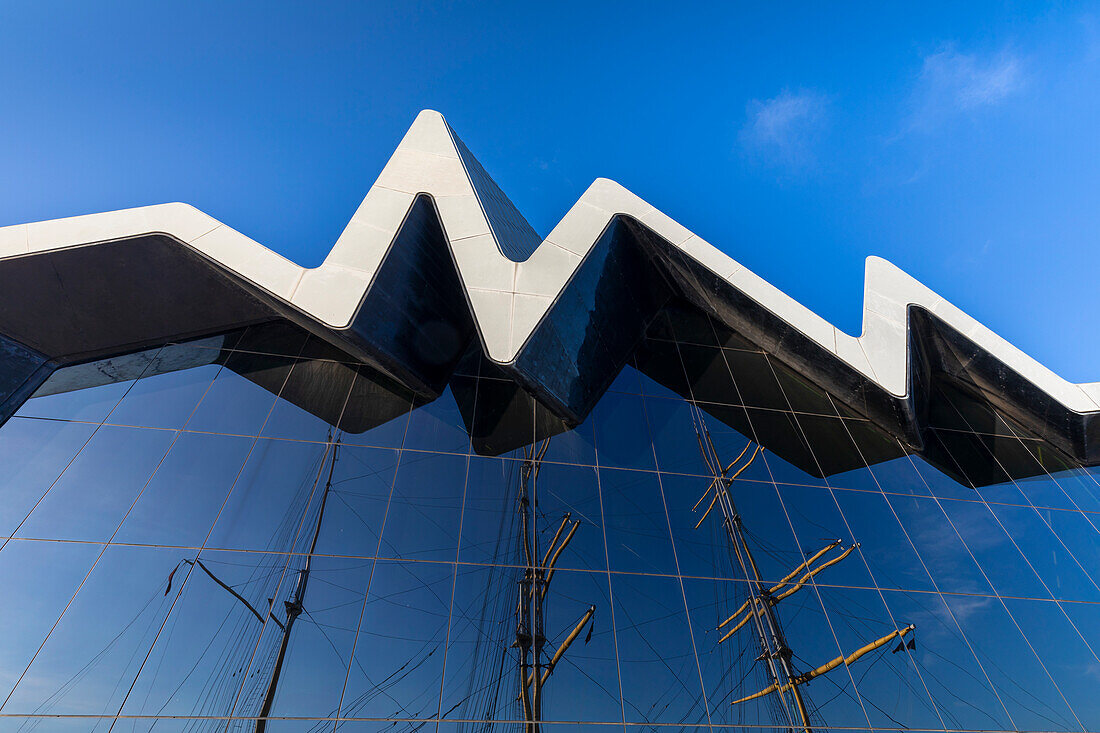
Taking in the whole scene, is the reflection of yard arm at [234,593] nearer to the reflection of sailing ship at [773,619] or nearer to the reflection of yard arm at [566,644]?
the reflection of yard arm at [566,644]

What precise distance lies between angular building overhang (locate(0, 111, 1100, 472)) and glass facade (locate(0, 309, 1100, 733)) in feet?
2.46

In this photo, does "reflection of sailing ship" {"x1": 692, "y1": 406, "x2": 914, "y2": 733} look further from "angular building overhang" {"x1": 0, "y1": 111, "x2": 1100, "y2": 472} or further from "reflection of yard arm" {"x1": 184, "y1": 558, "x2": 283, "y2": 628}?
"reflection of yard arm" {"x1": 184, "y1": 558, "x2": 283, "y2": 628}

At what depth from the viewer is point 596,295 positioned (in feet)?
41.0

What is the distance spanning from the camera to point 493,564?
8281mm

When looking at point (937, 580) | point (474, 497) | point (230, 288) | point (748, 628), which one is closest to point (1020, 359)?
point (937, 580)

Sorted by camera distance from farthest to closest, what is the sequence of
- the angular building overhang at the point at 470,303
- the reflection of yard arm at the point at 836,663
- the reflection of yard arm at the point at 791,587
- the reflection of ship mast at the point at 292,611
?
the angular building overhang at the point at 470,303 → the reflection of yard arm at the point at 791,587 → the reflection of yard arm at the point at 836,663 → the reflection of ship mast at the point at 292,611

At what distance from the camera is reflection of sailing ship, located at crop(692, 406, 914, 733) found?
7922 mm

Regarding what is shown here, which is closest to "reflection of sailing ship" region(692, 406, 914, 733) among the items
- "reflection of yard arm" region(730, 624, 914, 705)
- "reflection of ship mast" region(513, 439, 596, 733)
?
"reflection of yard arm" region(730, 624, 914, 705)

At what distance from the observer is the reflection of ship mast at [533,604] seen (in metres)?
7.29

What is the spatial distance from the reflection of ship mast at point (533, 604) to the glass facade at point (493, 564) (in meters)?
0.04

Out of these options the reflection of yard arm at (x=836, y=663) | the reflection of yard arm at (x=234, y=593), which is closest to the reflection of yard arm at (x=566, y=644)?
the reflection of yard arm at (x=836, y=663)

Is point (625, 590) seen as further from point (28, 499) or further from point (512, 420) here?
point (28, 499)

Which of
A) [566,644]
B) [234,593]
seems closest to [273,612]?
[234,593]

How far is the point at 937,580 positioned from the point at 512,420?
8.49 metres
